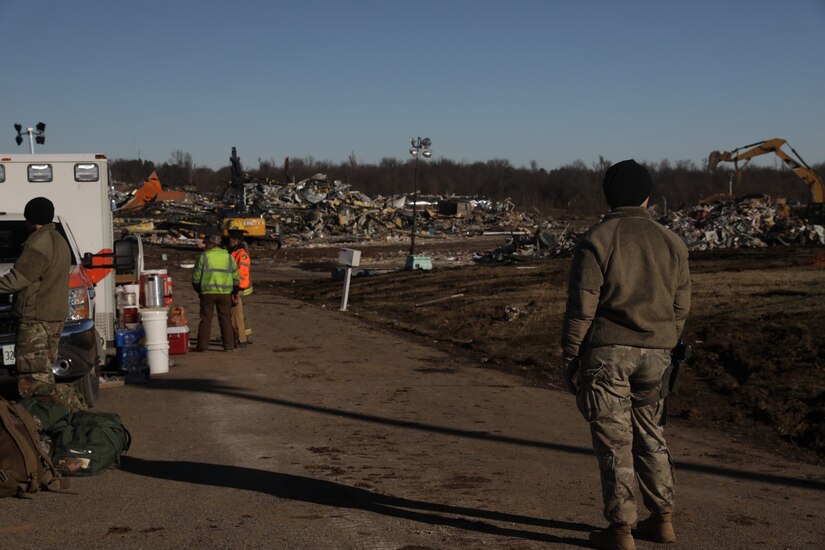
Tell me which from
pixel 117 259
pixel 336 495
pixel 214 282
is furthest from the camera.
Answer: pixel 214 282

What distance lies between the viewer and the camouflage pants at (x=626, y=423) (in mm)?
5465

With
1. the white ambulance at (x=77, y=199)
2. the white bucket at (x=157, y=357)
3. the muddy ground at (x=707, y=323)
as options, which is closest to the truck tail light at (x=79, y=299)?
the white ambulance at (x=77, y=199)

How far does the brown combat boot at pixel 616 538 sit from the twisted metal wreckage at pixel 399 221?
1215 inches

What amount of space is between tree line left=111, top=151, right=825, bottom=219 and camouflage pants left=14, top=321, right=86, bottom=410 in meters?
98.2

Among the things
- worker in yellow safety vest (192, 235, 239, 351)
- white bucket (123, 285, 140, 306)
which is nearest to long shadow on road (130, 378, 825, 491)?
white bucket (123, 285, 140, 306)

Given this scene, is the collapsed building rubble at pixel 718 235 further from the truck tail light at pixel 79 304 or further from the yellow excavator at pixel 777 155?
the truck tail light at pixel 79 304

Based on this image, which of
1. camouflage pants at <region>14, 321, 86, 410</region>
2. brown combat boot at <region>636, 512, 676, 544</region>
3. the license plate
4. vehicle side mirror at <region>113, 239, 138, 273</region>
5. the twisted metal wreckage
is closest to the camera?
brown combat boot at <region>636, 512, 676, 544</region>

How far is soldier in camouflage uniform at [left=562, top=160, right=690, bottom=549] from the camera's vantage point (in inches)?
216

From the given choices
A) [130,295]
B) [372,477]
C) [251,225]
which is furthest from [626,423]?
[251,225]

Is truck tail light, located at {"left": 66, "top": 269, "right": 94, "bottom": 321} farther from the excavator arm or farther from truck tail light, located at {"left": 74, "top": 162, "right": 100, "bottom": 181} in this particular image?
the excavator arm

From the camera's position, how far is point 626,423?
18.2 ft

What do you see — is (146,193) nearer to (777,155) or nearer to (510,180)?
(777,155)

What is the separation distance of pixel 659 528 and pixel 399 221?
6061 cm

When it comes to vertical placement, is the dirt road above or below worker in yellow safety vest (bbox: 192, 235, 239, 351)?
below
